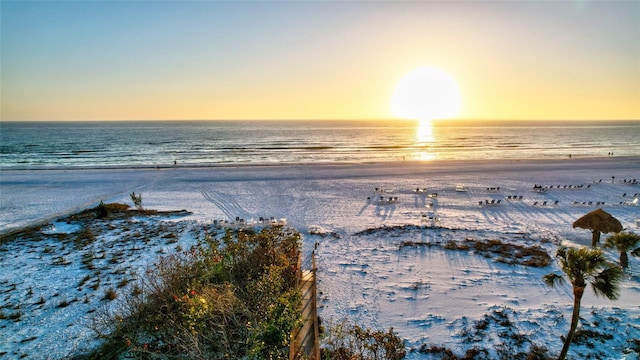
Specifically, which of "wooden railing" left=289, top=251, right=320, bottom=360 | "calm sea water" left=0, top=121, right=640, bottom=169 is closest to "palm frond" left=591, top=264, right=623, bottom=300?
"wooden railing" left=289, top=251, right=320, bottom=360

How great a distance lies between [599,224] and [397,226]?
805cm

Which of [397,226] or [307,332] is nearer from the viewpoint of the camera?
[307,332]

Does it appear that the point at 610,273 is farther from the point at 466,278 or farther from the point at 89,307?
the point at 89,307

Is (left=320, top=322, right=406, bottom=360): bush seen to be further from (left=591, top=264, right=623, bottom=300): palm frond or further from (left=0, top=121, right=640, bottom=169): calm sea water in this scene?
(left=0, top=121, right=640, bottom=169): calm sea water

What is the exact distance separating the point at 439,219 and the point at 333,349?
39.3ft

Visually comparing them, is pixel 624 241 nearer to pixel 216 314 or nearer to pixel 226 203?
pixel 216 314

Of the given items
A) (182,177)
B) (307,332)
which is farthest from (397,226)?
(182,177)

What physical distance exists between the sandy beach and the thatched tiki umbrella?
Result: 75cm

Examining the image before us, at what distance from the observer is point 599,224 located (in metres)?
12.8

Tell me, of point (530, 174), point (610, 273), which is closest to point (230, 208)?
point (610, 273)

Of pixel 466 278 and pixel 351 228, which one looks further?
pixel 351 228

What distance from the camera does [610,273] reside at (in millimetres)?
5984

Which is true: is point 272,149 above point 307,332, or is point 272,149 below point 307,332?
above

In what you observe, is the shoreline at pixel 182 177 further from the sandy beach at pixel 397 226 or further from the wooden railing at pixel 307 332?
the wooden railing at pixel 307 332
